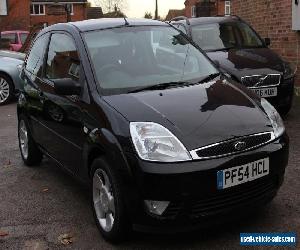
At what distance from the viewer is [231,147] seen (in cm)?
356

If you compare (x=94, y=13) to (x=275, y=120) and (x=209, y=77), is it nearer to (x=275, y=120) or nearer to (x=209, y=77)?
(x=209, y=77)

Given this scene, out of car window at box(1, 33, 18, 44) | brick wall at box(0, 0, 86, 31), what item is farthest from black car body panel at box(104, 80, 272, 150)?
brick wall at box(0, 0, 86, 31)

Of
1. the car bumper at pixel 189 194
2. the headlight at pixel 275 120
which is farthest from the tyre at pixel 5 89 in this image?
the car bumper at pixel 189 194

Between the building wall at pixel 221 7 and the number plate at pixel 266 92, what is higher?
the building wall at pixel 221 7

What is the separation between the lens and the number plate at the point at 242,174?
3.51m

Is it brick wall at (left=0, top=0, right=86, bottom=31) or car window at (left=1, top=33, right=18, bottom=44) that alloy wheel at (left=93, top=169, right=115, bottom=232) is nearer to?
car window at (left=1, top=33, right=18, bottom=44)

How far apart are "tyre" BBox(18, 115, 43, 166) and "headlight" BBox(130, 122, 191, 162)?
2.74 metres

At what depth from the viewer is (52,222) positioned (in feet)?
14.5

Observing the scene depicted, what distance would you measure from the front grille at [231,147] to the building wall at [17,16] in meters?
38.1

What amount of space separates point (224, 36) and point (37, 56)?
4236mm

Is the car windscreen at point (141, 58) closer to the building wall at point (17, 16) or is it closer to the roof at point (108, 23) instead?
the roof at point (108, 23)

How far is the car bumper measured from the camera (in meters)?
3.41

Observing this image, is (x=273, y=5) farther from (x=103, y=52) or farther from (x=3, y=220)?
(x=3, y=220)

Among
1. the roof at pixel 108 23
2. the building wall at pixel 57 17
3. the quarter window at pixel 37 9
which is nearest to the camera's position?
the roof at pixel 108 23
